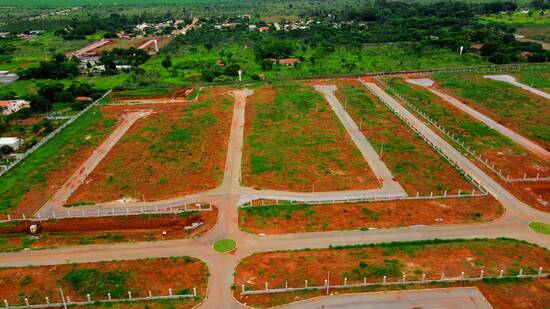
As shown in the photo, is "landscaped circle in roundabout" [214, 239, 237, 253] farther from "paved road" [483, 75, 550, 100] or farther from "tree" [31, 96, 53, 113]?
"paved road" [483, 75, 550, 100]

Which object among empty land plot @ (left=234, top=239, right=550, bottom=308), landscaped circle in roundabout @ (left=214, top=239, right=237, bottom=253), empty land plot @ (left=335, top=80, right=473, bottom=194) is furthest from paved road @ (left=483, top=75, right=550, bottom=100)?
landscaped circle in roundabout @ (left=214, top=239, right=237, bottom=253)

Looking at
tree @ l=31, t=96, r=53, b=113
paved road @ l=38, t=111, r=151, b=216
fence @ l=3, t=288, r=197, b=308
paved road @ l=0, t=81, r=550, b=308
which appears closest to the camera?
fence @ l=3, t=288, r=197, b=308

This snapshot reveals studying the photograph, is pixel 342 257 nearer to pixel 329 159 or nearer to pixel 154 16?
pixel 329 159

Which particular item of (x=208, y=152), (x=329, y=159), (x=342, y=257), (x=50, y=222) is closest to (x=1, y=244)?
(x=50, y=222)

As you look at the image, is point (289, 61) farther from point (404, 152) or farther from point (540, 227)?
point (540, 227)

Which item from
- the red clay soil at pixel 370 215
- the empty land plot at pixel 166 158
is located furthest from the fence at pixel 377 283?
the empty land plot at pixel 166 158

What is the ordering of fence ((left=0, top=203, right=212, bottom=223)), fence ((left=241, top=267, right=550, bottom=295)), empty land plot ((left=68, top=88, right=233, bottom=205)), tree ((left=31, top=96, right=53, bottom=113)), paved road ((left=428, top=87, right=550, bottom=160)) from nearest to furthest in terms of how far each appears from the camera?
fence ((left=241, top=267, right=550, bottom=295)) < fence ((left=0, top=203, right=212, bottom=223)) < empty land plot ((left=68, top=88, right=233, bottom=205)) < paved road ((left=428, top=87, right=550, bottom=160)) < tree ((left=31, top=96, right=53, bottom=113))

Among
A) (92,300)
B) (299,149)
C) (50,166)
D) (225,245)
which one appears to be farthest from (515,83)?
(92,300)

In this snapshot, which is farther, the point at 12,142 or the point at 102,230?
the point at 12,142
